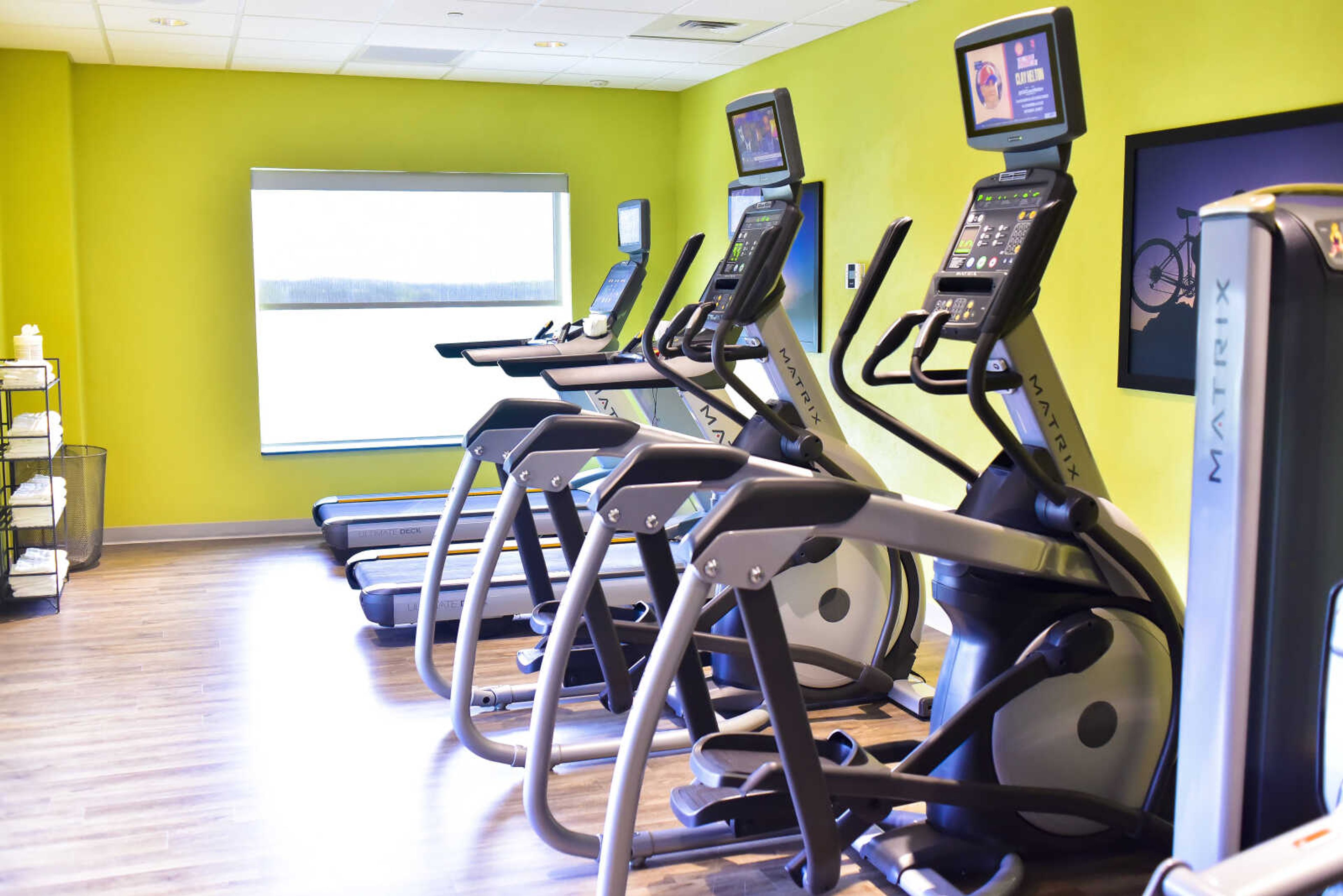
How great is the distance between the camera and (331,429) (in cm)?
682

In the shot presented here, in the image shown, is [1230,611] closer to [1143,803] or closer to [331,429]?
[1143,803]

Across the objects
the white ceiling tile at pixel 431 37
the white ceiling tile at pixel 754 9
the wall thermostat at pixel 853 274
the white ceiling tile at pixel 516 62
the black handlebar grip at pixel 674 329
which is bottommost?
the black handlebar grip at pixel 674 329

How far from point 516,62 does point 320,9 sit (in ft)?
4.70

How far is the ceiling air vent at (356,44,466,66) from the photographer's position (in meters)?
5.76

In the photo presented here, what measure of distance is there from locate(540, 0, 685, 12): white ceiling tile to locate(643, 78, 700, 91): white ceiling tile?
1.83m

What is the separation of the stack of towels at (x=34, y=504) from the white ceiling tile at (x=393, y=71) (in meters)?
2.61

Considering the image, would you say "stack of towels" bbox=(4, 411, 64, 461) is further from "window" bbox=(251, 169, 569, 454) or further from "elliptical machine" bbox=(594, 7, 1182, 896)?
"elliptical machine" bbox=(594, 7, 1182, 896)

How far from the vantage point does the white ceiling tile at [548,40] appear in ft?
17.8

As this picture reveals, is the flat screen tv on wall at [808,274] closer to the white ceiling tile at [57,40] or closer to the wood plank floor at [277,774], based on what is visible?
the wood plank floor at [277,774]

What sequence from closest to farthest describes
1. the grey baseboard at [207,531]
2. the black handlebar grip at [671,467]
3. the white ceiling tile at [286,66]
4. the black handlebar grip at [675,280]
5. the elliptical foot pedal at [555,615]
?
the black handlebar grip at [671,467], the elliptical foot pedal at [555,615], the black handlebar grip at [675,280], the white ceiling tile at [286,66], the grey baseboard at [207,531]

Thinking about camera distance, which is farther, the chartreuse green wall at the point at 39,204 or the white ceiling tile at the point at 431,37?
→ the chartreuse green wall at the point at 39,204

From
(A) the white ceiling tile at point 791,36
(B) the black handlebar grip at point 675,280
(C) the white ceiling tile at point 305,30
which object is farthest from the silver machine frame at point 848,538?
(C) the white ceiling tile at point 305,30

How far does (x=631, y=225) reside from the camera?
16.9 ft

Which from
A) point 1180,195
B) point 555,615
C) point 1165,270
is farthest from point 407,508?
point 1180,195
